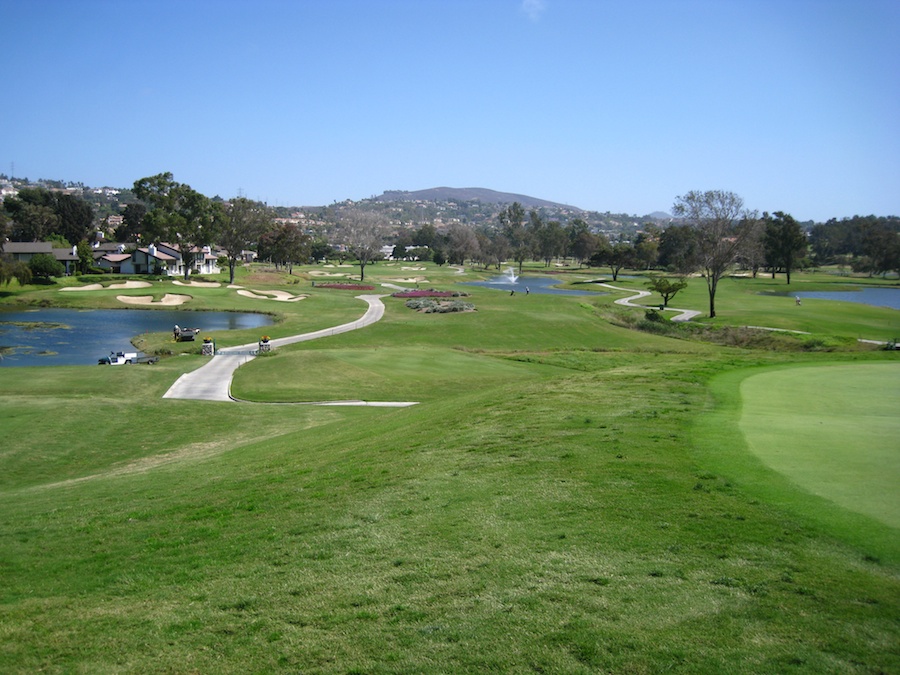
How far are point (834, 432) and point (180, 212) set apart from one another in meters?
100

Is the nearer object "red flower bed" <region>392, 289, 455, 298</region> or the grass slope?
the grass slope

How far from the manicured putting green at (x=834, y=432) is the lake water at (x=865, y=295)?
255 feet

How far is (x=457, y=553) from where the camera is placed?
9773mm

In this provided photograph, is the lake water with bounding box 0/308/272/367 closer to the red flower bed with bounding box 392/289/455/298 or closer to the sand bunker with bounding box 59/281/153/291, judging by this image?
the sand bunker with bounding box 59/281/153/291

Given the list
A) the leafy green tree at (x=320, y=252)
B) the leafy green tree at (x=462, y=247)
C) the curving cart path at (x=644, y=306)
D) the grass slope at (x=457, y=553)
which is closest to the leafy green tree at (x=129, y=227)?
the leafy green tree at (x=320, y=252)

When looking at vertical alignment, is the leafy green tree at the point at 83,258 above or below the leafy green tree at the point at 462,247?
below

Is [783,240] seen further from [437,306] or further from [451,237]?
[451,237]

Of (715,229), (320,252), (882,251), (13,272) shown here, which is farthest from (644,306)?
(320,252)

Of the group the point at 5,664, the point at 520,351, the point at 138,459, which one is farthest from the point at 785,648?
the point at 520,351

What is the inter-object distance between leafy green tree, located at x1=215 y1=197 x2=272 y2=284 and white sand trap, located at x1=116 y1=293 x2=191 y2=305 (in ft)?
64.9

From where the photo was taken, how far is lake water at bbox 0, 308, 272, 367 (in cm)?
4534

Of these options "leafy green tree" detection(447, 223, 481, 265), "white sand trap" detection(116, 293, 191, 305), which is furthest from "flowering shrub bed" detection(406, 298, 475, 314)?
"leafy green tree" detection(447, 223, 481, 265)

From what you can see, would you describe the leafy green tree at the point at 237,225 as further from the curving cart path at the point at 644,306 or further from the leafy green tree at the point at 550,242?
the leafy green tree at the point at 550,242

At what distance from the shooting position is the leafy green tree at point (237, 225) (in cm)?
10275
